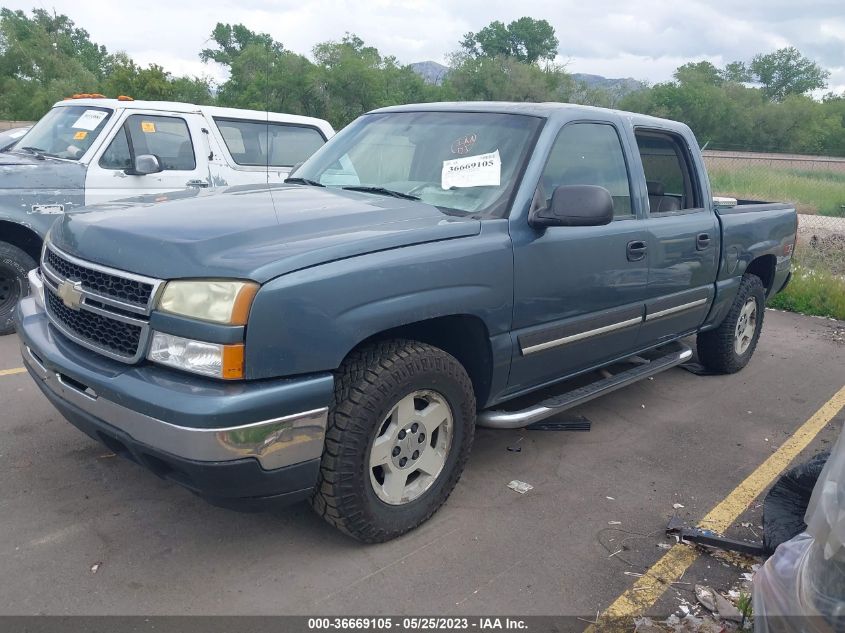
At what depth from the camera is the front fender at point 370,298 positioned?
8.23ft

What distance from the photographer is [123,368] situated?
2.66 metres

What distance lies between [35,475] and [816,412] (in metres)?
4.92

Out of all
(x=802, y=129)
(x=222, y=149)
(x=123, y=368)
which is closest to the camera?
(x=123, y=368)

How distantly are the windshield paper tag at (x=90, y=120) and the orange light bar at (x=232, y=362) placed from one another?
16.5ft

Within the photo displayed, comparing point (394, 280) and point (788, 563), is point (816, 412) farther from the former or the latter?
point (394, 280)

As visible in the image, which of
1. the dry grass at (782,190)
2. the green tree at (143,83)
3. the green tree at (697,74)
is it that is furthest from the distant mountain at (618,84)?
the green tree at (143,83)

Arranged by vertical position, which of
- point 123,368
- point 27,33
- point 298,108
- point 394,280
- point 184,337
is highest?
point 27,33

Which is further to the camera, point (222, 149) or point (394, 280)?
point (222, 149)

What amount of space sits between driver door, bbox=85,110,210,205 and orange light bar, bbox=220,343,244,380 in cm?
420

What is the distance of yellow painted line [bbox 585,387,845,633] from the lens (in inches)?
110

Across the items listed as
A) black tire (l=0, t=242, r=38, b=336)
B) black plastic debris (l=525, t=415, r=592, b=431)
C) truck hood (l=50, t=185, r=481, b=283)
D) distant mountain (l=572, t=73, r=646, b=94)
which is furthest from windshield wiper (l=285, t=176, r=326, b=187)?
distant mountain (l=572, t=73, r=646, b=94)

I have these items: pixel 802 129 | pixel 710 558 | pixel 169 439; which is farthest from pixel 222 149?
pixel 802 129

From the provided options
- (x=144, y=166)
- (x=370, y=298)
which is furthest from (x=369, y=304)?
(x=144, y=166)

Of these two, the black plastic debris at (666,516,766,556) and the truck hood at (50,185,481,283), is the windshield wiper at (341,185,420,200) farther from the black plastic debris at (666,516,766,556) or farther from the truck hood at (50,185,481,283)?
the black plastic debris at (666,516,766,556)
